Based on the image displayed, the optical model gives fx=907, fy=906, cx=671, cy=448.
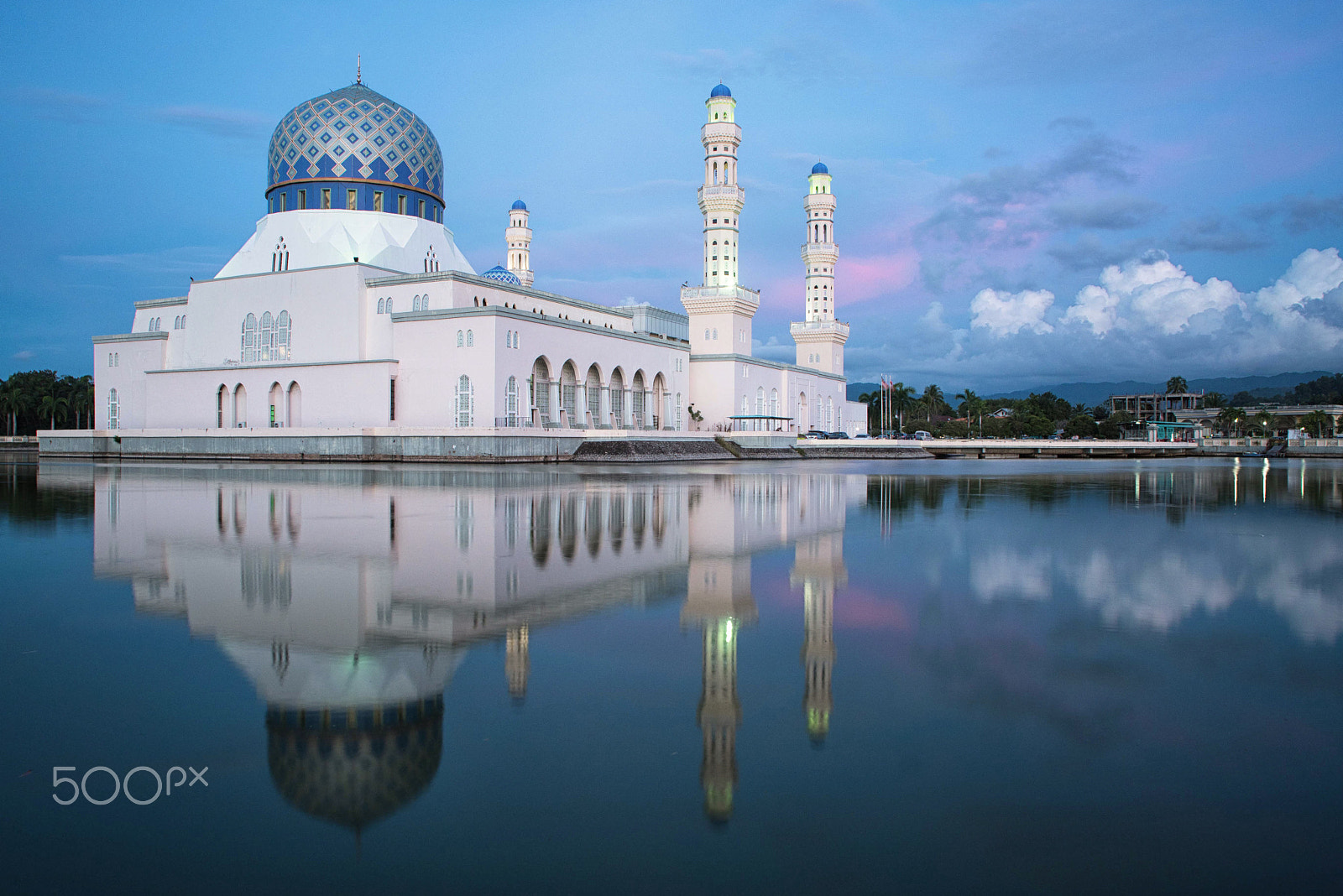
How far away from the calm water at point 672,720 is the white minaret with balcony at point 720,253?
4626cm

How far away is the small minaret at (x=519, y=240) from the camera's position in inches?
2571

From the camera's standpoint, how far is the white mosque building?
3944 centimetres

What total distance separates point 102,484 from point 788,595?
2003 cm

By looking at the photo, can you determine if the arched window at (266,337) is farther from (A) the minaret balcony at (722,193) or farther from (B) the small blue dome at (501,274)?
(A) the minaret balcony at (722,193)

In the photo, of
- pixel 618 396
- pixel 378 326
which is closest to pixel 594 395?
pixel 618 396

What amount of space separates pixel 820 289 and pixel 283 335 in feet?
123

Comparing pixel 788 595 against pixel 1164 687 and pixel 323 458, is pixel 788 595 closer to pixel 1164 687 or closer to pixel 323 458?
pixel 1164 687

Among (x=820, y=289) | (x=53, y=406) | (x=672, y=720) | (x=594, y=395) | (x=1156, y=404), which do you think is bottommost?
(x=672, y=720)

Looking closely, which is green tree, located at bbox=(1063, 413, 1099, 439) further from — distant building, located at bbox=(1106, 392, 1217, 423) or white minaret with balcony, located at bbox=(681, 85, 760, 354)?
white minaret with balcony, located at bbox=(681, 85, 760, 354)

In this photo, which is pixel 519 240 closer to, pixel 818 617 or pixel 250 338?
pixel 250 338

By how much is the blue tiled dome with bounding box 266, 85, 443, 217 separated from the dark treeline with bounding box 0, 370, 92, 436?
123ft

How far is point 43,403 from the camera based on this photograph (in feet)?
227

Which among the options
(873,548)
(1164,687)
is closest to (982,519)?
(873,548)

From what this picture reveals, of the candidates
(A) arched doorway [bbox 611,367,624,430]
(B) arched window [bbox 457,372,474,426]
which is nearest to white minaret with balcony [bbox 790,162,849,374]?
(A) arched doorway [bbox 611,367,624,430]
